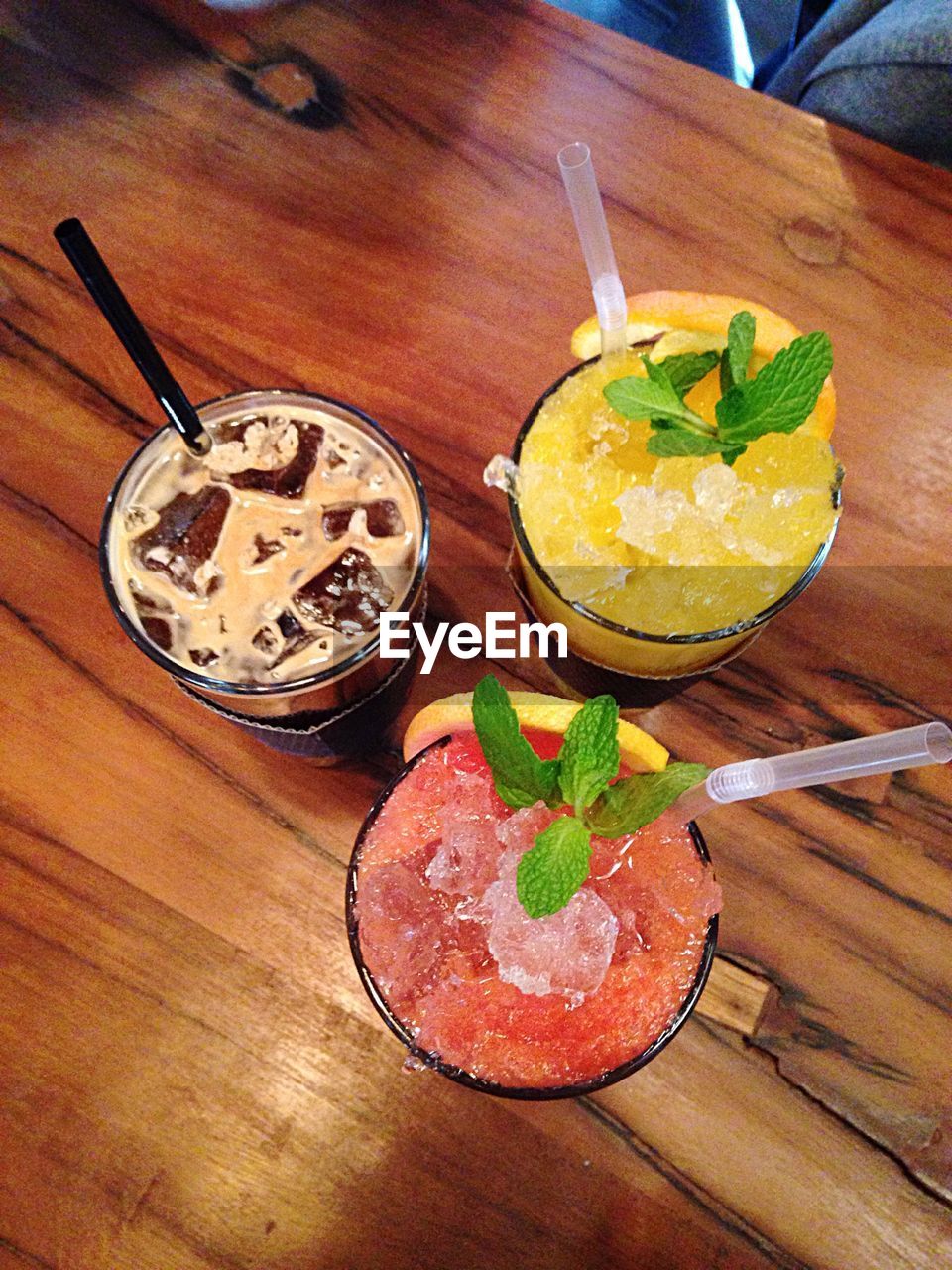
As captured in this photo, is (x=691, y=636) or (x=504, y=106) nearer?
(x=691, y=636)

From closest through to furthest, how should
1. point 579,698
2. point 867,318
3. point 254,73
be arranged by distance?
point 579,698, point 867,318, point 254,73

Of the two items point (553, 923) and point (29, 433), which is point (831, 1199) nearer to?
point (553, 923)

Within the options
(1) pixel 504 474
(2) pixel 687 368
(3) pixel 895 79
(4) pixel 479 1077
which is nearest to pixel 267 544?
(1) pixel 504 474

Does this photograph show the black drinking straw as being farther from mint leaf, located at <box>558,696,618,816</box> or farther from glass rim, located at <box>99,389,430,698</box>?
mint leaf, located at <box>558,696,618,816</box>

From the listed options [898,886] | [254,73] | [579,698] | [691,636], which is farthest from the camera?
[254,73]

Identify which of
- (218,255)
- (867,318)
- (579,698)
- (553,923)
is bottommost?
(579,698)

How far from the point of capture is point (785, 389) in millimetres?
968

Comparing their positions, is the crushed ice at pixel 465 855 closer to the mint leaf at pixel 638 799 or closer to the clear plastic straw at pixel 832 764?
the mint leaf at pixel 638 799

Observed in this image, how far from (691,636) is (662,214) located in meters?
0.87

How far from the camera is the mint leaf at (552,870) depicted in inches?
33.5

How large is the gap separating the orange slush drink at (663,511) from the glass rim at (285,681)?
13 cm

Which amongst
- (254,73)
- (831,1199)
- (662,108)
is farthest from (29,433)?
(831,1199)

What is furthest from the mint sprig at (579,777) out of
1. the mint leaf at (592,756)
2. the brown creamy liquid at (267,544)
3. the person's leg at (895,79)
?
the person's leg at (895,79)

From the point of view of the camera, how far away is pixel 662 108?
1.58 m
